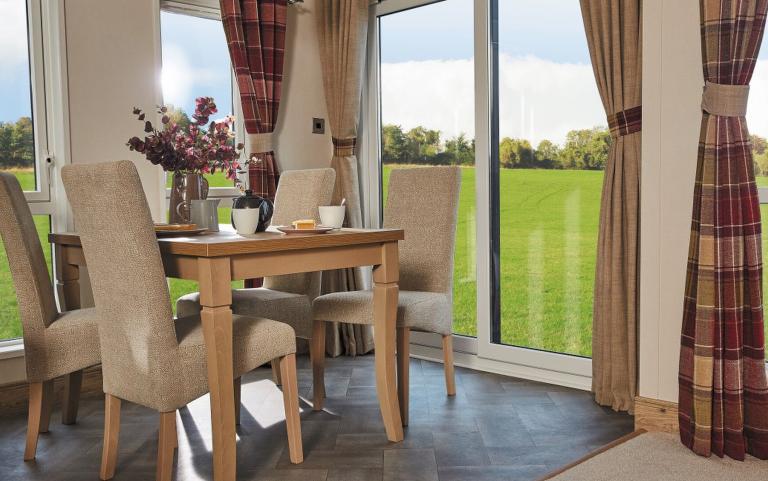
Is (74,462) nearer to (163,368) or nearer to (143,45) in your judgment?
(163,368)

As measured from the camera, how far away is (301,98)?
4.44 meters

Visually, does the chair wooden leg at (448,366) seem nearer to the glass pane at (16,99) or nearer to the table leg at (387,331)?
the table leg at (387,331)

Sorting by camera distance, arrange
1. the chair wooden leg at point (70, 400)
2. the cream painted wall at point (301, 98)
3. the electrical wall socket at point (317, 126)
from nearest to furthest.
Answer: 1. the chair wooden leg at point (70, 400)
2. the cream painted wall at point (301, 98)
3. the electrical wall socket at point (317, 126)

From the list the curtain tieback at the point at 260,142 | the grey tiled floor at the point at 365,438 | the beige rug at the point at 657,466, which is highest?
the curtain tieback at the point at 260,142

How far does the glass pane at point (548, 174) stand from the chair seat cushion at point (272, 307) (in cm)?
111

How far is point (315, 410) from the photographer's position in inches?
124

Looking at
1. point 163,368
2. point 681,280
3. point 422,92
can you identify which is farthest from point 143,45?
point 681,280

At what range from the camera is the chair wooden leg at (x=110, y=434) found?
2352 millimetres

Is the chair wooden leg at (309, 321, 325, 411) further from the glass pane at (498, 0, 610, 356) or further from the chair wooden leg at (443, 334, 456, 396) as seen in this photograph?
the glass pane at (498, 0, 610, 356)

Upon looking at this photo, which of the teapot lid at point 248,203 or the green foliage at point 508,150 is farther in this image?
the green foliage at point 508,150

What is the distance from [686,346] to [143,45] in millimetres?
2820

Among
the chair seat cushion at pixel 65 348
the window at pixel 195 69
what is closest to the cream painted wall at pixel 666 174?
the chair seat cushion at pixel 65 348

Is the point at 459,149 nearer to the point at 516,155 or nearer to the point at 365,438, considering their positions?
the point at 516,155

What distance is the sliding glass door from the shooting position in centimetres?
354
